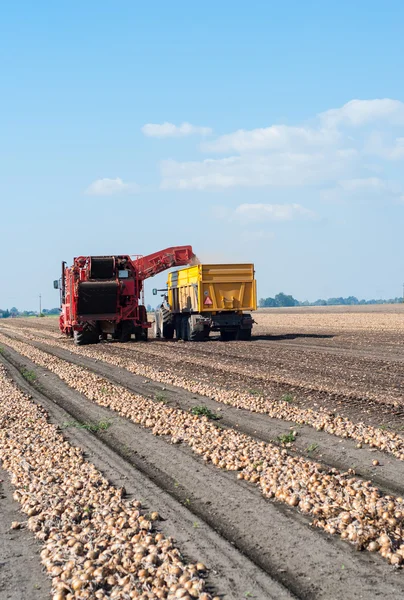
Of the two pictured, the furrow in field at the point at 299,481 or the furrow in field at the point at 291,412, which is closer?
the furrow in field at the point at 299,481

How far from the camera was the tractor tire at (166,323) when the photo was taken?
119ft

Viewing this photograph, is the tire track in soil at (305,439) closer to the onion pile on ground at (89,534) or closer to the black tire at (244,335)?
the onion pile on ground at (89,534)

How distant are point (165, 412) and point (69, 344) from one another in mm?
21762

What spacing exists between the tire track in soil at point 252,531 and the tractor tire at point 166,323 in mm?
24888

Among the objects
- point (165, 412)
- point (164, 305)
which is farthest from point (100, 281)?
point (165, 412)

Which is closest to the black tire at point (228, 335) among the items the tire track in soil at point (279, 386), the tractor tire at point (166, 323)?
the tractor tire at point (166, 323)

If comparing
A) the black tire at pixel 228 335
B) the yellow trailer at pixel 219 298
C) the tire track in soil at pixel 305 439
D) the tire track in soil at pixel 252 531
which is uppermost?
the yellow trailer at pixel 219 298

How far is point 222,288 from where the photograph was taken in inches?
Answer: 1252

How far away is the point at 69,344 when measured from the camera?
113 feet

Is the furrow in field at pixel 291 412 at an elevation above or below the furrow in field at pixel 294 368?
below

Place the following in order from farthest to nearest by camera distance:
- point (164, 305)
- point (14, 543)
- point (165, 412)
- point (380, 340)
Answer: point (164, 305) → point (380, 340) → point (165, 412) → point (14, 543)

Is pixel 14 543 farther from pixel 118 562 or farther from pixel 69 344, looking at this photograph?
pixel 69 344

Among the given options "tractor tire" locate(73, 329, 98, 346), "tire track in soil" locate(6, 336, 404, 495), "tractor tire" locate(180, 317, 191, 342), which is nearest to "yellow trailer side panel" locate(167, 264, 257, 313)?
"tractor tire" locate(180, 317, 191, 342)

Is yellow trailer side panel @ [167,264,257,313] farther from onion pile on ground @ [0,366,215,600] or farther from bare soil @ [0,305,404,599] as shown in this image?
onion pile on ground @ [0,366,215,600]
